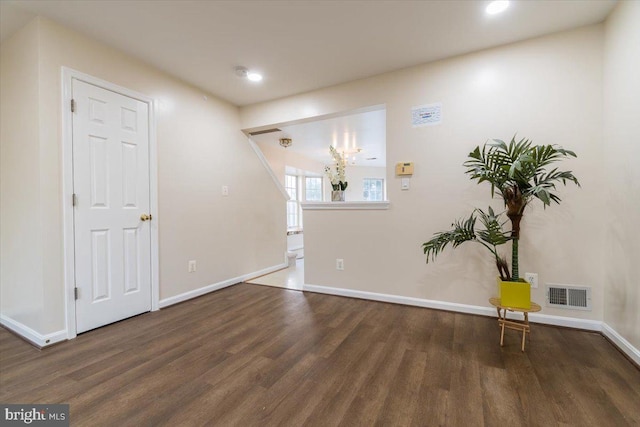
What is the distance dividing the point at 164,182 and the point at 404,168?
2.49 metres

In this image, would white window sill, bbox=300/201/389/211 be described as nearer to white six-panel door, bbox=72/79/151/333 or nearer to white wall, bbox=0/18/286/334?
white wall, bbox=0/18/286/334

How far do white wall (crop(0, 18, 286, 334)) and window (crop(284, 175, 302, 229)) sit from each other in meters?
1.80

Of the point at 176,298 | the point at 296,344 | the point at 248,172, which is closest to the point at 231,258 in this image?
the point at 176,298

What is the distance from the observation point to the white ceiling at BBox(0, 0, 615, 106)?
192 cm

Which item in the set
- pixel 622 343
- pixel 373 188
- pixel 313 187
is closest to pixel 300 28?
pixel 622 343

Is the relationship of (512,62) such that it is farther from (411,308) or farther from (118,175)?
(118,175)

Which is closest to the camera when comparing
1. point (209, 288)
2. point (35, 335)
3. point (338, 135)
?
point (35, 335)

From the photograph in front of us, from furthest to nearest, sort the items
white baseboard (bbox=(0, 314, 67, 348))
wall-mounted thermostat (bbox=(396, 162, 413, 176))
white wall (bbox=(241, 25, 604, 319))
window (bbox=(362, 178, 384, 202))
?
window (bbox=(362, 178, 384, 202)) < wall-mounted thermostat (bbox=(396, 162, 413, 176)) < white wall (bbox=(241, 25, 604, 319)) < white baseboard (bbox=(0, 314, 67, 348))

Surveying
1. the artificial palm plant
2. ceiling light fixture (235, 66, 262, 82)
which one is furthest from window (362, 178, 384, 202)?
the artificial palm plant

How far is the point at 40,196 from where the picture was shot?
2012mm

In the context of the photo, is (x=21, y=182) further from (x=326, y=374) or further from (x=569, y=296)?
(x=569, y=296)

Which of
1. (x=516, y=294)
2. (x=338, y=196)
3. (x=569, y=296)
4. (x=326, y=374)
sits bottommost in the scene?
(x=326, y=374)

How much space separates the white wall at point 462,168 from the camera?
2.18 meters

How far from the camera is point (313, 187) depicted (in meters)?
7.48
